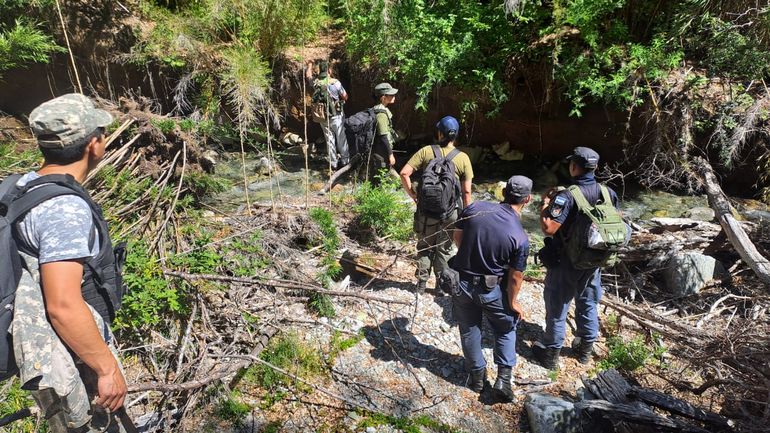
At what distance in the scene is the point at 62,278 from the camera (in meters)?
1.72

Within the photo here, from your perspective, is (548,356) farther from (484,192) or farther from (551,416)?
(484,192)

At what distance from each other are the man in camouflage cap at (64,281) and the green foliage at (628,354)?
3.63m

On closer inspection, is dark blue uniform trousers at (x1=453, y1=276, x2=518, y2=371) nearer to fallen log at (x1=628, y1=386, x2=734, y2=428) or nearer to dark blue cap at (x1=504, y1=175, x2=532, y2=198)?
dark blue cap at (x1=504, y1=175, x2=532, y2=198)

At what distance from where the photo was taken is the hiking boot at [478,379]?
347cm

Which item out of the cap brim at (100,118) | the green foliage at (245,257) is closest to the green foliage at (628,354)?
the green foliage at (245,257)

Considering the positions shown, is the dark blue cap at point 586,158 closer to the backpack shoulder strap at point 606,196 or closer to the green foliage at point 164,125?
the backpack shoulder strap at point 606,196

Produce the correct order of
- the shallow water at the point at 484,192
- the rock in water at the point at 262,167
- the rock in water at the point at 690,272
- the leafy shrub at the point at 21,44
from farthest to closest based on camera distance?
the rock in water at the point at 262,167
the shallow water at the point at 484,192
the leafy shrub at the point at 21,44
the rock in water at the point at 690,272

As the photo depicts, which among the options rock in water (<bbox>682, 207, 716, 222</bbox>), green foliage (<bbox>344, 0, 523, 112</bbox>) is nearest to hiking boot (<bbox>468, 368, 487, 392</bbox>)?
green foliage (<bbox>344, 0, 523, 112</bbox>)

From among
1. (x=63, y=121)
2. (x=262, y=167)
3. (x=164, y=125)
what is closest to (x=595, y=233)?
(x=63, y=121)

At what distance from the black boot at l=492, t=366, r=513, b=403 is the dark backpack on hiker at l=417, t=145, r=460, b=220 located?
1410mm

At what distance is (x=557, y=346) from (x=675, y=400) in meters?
0.97

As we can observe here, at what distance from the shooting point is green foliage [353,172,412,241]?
5.52m

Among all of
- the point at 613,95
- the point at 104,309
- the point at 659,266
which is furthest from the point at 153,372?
the point at 613,95

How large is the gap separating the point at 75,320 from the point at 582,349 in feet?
12.0
